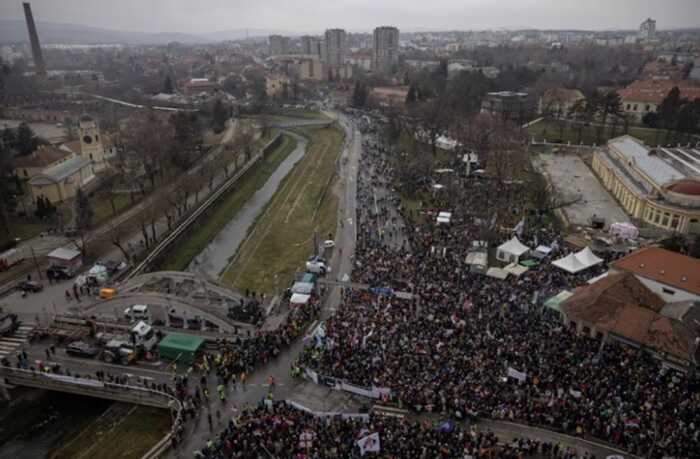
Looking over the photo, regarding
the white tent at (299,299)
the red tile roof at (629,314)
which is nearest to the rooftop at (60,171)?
the white tent at (299,299)

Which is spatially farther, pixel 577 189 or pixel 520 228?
pixel 577 189

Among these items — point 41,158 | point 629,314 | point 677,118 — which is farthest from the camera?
point 677,118

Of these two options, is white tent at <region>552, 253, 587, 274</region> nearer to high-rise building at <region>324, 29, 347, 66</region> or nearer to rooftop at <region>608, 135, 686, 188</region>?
rooftop at <region>608, 135, 686, 188</region>

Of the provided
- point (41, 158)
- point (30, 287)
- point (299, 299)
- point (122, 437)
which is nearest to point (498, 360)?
point (299, 299)

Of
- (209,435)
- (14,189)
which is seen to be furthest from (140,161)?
(209,435)

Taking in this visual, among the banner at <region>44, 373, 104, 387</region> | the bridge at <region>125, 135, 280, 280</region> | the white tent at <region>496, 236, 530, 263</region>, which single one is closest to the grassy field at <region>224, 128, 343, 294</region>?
the bridge at <region>125, 135, 280, 280</region>

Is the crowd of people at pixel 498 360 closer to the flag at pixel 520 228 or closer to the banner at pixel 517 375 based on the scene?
the banner at pixel 517 375

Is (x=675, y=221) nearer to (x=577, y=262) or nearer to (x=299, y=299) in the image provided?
(x=577, y=262)
